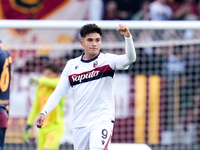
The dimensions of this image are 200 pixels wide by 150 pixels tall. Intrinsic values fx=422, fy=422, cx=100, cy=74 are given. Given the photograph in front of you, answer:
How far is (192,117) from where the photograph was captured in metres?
9.06

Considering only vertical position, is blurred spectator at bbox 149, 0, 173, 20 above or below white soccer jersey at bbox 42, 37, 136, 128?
above

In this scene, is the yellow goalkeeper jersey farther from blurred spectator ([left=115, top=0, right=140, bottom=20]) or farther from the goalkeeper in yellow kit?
blurred spectator ([left=115, top=0, right=140, bottom=20])

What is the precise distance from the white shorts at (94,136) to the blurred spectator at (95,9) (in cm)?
576

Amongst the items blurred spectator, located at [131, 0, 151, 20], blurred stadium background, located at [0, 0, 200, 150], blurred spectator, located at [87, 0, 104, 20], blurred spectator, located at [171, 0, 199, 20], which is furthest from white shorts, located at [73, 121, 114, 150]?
blurred spectator, located at [171, 0, 199, 20]

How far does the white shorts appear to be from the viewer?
437 centimetres

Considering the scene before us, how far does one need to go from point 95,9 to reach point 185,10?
2.22 meters

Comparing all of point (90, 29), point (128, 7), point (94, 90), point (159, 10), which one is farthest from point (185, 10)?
point (94, 90)

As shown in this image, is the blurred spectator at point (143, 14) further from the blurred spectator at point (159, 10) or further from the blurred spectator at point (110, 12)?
the blurred spectator at point (110, 12)

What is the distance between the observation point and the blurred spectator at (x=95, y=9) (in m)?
10.0

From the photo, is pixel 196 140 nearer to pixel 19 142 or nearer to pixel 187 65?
pixel 187 65

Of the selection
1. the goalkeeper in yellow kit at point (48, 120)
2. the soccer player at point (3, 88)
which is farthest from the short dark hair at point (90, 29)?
the goalkeeper in yellow kit at point (48, 120)

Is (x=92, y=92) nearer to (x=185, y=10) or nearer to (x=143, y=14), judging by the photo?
(x=143, y=14)

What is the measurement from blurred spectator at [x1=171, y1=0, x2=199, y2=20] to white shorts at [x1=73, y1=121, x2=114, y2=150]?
6.43 m

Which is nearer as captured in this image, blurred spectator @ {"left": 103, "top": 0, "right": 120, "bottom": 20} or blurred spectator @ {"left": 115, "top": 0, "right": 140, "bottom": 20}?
blurred spectator @ {"left": 103, "top": 0, "right": 120, "bottom": 20}
